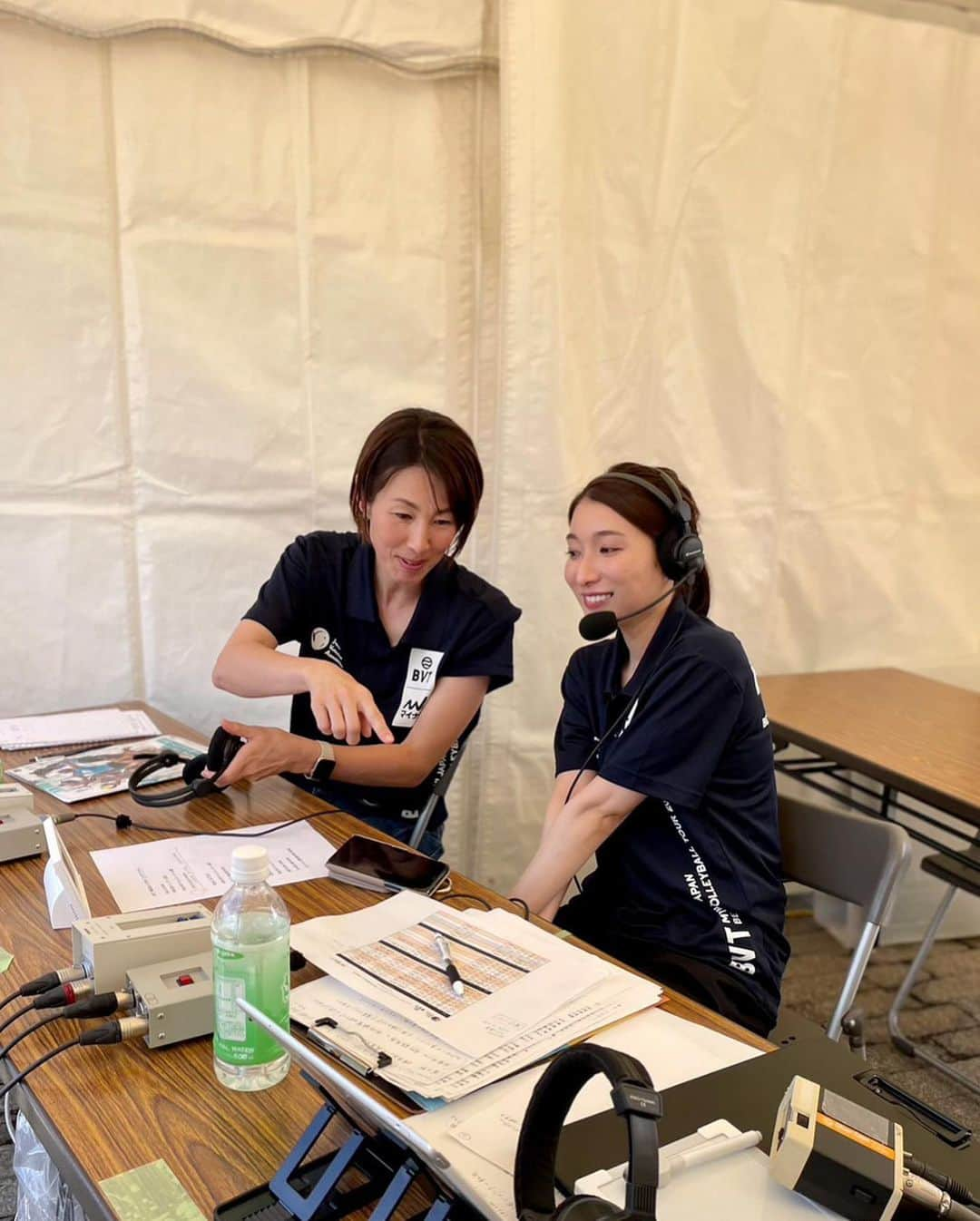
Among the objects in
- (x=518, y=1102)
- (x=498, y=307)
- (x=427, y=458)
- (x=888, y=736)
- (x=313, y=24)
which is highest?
(x=313, y=24)

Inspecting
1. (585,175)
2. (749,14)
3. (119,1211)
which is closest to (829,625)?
(585,175)

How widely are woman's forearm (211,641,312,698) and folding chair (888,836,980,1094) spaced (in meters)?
1.37

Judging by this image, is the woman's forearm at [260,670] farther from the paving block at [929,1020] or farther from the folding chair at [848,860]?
the paving block at [929,1020]

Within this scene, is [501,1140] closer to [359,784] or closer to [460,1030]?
[460,1030]

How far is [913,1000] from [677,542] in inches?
66.9

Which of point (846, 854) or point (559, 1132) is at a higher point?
point (559, 1132)

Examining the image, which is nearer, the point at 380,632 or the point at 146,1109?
the point at 146,1109

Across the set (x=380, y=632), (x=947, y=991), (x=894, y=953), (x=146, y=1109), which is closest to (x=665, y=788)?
(x=380, y=632)

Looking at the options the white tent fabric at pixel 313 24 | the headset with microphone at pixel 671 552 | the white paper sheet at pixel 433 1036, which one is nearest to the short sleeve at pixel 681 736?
the headset with microphone at pixel 671 552

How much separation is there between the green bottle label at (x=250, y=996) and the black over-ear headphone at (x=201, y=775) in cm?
72

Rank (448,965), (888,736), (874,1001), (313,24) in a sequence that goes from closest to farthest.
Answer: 1. (448,965)
2. (313,24)
3. (888,736)
4. (874,1001)

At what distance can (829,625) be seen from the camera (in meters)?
2.89

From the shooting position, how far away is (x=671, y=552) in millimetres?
1524

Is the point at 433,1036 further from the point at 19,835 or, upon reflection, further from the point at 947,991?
the point at 947,991
